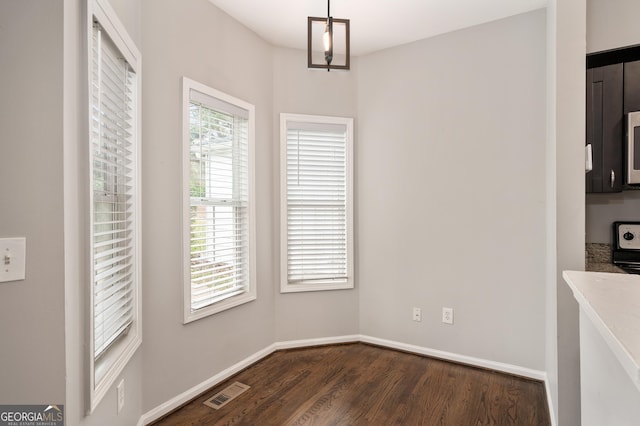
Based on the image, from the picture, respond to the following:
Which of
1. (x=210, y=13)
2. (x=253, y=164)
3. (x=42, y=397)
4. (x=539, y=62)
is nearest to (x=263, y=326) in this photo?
(x=253, y=164)

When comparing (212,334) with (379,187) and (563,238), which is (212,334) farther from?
(563,238)

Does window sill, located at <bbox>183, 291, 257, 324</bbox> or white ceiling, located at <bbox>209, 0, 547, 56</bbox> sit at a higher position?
white ceiling, located at <bbox>209, 0, 547, 56</bbox>

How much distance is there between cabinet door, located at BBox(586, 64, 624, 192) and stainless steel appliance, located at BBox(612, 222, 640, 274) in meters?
0.36

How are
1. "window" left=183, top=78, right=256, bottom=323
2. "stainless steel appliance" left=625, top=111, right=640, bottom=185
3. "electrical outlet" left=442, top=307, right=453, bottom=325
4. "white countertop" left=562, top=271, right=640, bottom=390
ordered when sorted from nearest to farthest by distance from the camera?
"white countertop" left=562, top=271, right=640, bottom=390
"stainless steel appliance" left=625, top=111, right=640, bottom=185
"window" left=183, top=78, right=256, bottom=323
"electrical outlet" left=442, top=307, right=453, bottom=325

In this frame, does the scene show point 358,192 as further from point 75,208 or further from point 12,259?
point 12,259

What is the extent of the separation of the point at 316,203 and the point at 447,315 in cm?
157

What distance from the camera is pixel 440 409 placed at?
2326 mm

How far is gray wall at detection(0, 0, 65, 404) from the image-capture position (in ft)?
3.62

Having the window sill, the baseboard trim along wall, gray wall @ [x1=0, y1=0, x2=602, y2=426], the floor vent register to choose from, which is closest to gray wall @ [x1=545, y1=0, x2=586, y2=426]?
gray wall @ [x1=0, y1=0, x2=602, y2=426]

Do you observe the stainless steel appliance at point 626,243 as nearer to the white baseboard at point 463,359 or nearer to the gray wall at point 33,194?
the white baseboard at point 463,359

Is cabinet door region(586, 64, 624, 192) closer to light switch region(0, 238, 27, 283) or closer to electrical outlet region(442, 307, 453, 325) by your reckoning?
electrical outlet region(442, 307, 453, 325)

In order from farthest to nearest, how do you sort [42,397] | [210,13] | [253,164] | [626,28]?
[253,164], [210,13], [626,28], [42,397]

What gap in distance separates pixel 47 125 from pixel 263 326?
94.9 inches

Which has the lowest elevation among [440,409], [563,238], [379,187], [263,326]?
[440,409]
